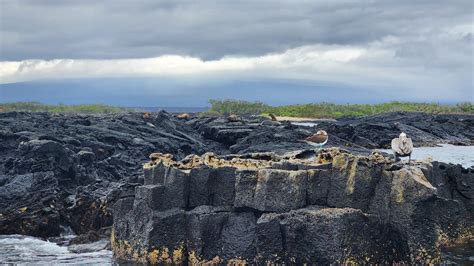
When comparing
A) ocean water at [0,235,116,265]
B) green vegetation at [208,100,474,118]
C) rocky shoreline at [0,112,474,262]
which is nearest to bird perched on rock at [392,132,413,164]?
rocky shoreline at [0,112,474,262]

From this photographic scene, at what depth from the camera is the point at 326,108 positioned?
13162cm

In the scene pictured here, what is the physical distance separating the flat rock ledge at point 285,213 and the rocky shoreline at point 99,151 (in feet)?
2.40

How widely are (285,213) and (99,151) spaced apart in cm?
2676

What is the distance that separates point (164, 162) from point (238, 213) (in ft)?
10.8

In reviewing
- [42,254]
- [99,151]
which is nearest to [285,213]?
[42,254]

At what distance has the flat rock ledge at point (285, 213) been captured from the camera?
19.4 metres

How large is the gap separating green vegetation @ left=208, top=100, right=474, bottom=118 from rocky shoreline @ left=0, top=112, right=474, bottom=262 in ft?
140

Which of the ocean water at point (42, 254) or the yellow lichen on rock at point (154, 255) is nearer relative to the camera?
the yellow lichen on rock at point (154, 255)

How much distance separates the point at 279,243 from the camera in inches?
767

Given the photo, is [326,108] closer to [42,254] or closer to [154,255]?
[42,254]

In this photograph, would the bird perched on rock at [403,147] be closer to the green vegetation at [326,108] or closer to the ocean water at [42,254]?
the ocean water at [42,254]

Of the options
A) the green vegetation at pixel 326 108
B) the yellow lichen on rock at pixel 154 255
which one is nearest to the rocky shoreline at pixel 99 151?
the yellow lichen on rock at pixel 154 255

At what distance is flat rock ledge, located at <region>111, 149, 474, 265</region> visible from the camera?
19.4 m

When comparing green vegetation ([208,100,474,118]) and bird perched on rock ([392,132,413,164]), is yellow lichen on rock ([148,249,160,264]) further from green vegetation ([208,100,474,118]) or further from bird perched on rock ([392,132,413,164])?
green vegetation ([208,100,474,118])
